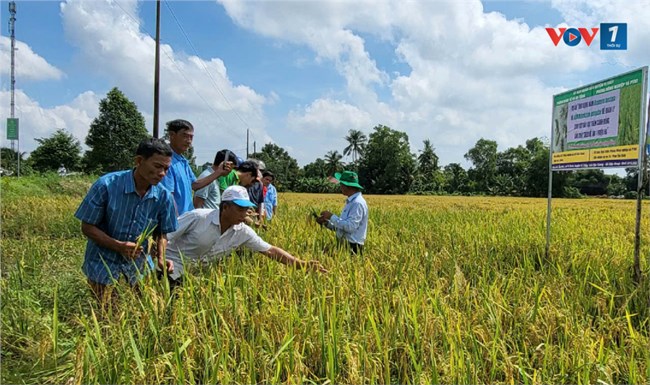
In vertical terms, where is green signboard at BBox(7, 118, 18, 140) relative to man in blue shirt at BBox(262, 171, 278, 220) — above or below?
above

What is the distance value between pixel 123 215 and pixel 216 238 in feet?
2.29

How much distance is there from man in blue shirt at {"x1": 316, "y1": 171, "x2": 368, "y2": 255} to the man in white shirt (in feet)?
3.42

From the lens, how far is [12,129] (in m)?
18.7

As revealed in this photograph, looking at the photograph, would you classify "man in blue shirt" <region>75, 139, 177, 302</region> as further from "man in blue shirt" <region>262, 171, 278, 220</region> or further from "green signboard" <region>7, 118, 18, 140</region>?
"green signboard" <region>7, 118, 18, 140</region>

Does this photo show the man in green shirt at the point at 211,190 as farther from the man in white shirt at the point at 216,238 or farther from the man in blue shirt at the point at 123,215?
the man in blue shirt at the point at 123,215

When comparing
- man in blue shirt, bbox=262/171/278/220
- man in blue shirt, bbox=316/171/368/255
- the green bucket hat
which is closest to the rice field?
man in blue shirt, bbox=316/171/368/255

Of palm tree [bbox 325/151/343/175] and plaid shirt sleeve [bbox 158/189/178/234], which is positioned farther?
palm tree [bbox 325/151/343/175]

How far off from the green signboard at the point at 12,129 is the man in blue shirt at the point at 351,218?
20843mm

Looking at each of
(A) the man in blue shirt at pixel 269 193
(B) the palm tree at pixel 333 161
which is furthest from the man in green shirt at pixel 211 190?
(B) the palm tree at pixel 333 161

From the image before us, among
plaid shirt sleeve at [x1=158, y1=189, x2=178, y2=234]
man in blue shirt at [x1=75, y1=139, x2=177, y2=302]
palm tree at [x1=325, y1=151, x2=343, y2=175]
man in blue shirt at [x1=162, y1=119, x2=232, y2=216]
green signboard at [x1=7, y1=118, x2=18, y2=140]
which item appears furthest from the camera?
palm tree at [x1=325, y1=151, x2=343, y2=175]

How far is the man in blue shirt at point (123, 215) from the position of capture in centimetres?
219

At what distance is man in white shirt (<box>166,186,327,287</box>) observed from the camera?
268 centimetres

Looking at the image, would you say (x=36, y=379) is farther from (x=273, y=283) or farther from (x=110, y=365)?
(x=273, y=283)

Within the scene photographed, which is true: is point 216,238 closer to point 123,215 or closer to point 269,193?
point 123,215
